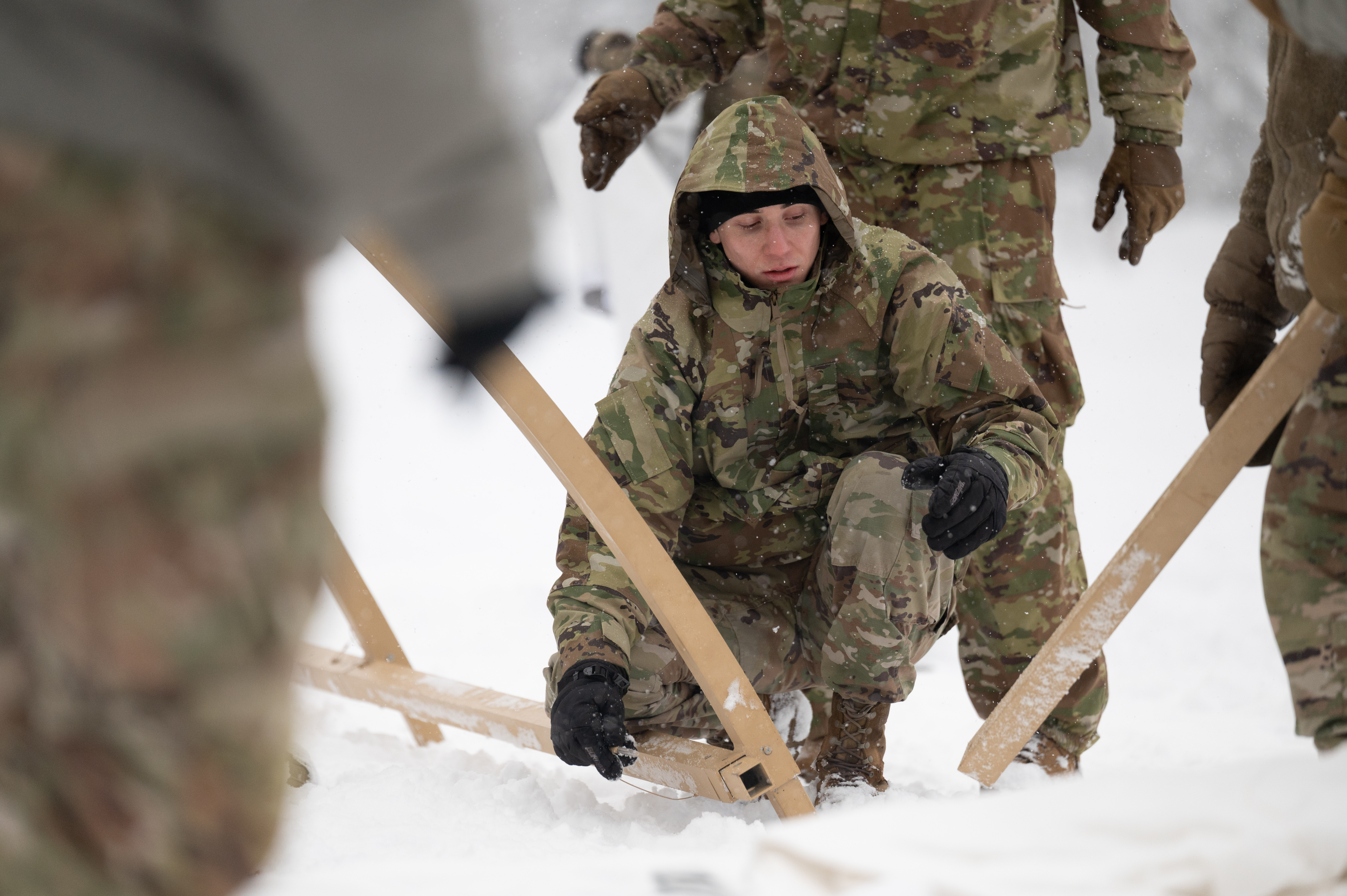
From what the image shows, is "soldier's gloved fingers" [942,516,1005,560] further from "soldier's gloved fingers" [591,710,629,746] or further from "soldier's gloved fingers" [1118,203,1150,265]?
"soldier's gloved fingers" [1118,203,1150,265]

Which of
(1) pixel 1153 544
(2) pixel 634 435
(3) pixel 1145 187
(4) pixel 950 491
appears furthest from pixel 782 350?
Result: (3) pixel 1145 187

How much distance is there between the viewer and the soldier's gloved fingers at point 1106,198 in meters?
2.38

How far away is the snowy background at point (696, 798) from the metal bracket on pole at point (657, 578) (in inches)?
3.1

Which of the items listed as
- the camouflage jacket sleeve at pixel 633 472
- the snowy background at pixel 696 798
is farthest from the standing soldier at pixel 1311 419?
the camouflage jacket sleeve at pixel 633 472

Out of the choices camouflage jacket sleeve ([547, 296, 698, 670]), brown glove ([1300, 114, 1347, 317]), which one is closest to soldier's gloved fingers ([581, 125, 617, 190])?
camouflage jacket sleeve ([547, 296, 698, 670])

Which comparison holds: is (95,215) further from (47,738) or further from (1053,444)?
(1053,444)

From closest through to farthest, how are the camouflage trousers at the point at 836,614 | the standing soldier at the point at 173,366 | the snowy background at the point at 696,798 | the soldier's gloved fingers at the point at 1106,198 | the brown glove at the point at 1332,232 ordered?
the standing soldier at the point at 173,366
the snowy background at the point at 696,798
the brown glove at the point at 1332,232
the camouflage trousers at the point at 836,614
the soldier's gloved fingers at the point at 1106,198

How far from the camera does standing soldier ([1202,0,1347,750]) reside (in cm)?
147

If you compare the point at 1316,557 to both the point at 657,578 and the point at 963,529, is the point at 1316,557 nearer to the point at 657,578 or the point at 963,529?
the point at 963,529

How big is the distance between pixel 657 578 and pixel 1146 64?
1.53 m

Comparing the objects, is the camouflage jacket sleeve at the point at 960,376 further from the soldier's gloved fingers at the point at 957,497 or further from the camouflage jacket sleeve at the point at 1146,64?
the camouflage jacket sleeve at the point at 1146,64

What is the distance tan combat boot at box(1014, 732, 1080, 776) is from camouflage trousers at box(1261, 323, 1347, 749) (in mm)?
620

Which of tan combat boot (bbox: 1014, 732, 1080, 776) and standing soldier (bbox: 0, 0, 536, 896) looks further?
tan combat boot (bbox: 1014, 732, 1080, 776)

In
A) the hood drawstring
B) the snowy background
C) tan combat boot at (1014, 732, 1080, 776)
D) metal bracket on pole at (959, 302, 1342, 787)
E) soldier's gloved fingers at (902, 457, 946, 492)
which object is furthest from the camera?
tan combat boot at (1014, 732, 1080, 776)
